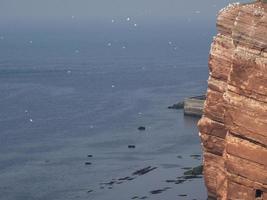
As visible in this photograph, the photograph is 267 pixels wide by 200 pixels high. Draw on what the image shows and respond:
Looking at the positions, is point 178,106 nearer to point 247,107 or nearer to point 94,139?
point 94,139

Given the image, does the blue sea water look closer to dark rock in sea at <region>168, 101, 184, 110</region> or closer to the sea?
the sea

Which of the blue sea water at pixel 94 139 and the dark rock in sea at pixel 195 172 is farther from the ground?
the dark rock in sea at pixel 195 172

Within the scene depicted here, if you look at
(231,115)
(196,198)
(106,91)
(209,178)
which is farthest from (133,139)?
(231,115)

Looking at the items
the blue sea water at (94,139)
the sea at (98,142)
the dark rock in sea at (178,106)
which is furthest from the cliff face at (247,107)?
the dark rock in sea at (178,106)

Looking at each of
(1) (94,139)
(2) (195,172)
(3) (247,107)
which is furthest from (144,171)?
(3) (247,107)

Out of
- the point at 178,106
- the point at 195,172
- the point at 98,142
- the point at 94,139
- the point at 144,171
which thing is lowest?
the point at 178,106

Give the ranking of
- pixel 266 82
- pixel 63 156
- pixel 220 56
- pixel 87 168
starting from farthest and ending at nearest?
pixel 63 156
pixel 87 168
pixel 220 56
pixel 266 82

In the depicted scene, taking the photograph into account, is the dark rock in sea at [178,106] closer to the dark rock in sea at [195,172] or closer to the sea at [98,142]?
the sea at [98,142]

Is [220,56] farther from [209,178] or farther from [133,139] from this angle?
[133,139]

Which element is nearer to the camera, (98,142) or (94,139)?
(98,142)

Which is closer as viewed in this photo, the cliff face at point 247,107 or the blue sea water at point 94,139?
the cliff face at point 247,107

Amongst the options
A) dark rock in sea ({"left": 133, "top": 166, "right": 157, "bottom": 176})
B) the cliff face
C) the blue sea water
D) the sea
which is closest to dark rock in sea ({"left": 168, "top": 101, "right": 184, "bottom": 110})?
the blue sea water
